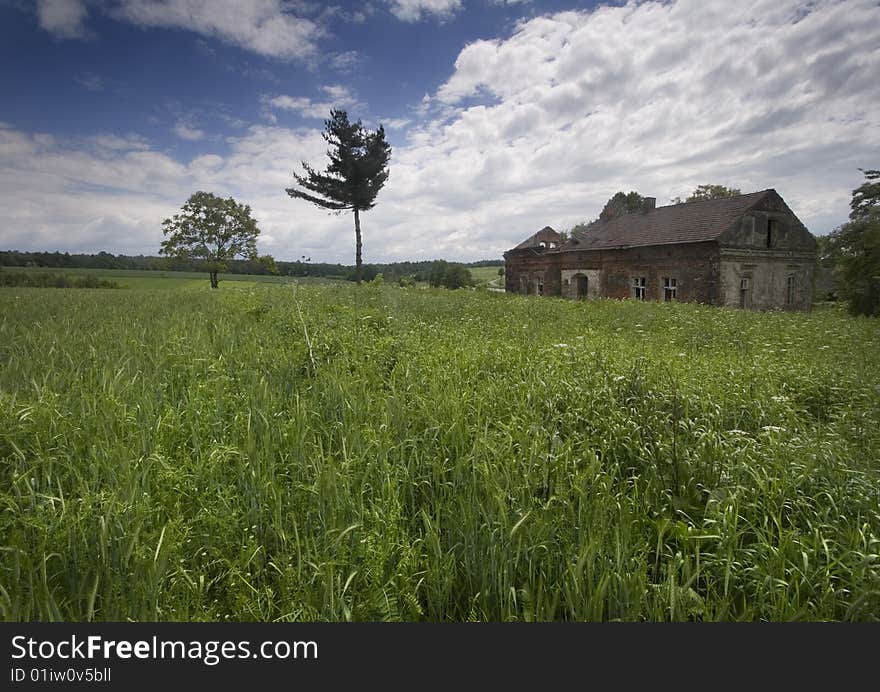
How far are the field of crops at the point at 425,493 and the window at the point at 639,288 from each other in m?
22.8

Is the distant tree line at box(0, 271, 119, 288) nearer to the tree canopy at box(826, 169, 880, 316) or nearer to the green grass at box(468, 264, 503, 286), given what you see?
the tree canopy at box(826, 169, 880, 316)

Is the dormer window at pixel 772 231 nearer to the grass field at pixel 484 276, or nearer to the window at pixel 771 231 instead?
the window at pixel 771 231

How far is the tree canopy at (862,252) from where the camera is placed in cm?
1580

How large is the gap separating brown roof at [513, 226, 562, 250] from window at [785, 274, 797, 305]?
16.5m

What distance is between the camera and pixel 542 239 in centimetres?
3603

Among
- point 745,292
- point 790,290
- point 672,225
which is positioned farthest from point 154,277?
point 790,290

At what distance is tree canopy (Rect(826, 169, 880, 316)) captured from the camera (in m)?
15.8

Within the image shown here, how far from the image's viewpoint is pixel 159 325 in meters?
7.64

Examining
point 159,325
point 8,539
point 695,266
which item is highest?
point 695,266

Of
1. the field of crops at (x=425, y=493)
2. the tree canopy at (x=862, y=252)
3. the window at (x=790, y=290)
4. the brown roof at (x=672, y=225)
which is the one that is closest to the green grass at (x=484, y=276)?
the brown roof at (x=672, y=225)

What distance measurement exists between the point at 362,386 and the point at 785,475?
11.7 feet

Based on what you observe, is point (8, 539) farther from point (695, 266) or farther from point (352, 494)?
point (695, 266)

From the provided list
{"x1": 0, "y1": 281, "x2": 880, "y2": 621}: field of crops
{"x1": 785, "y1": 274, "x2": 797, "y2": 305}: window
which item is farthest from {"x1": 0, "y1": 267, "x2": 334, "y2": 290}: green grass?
{"x1": 785, "y1": 274, "x2": 797, "y2": 305}: window

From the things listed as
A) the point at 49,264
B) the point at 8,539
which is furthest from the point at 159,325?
the point at 49,264
